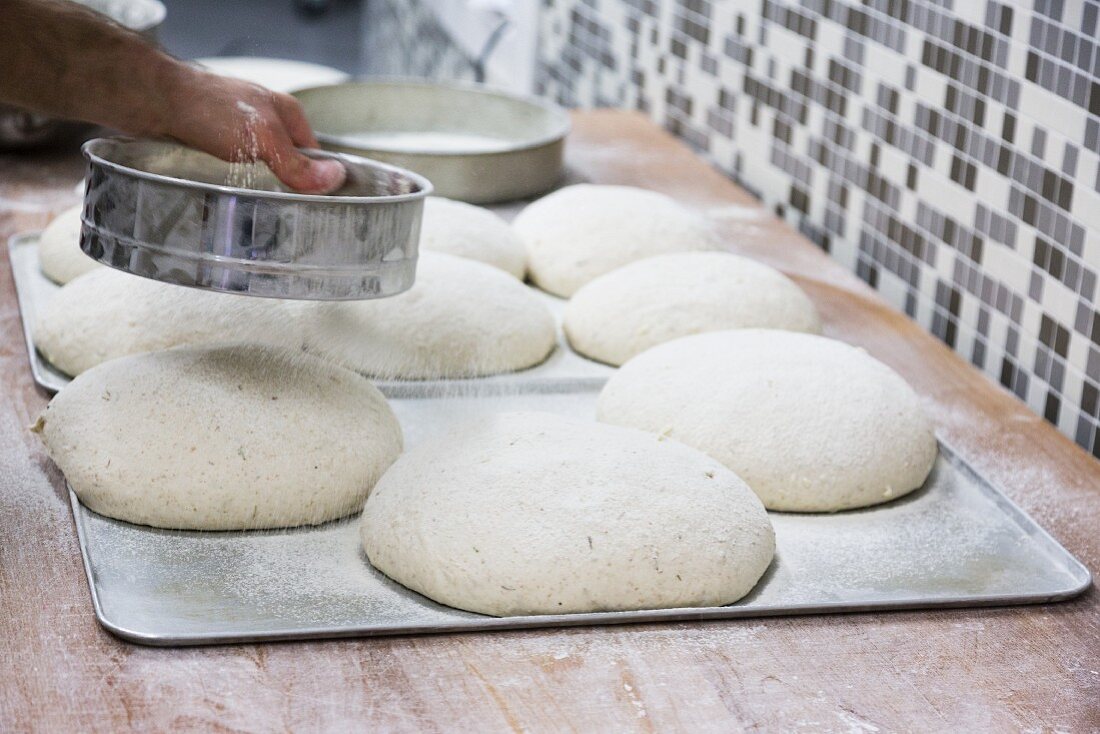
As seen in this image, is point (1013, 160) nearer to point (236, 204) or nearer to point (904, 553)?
point (904, 553)

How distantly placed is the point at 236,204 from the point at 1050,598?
2.43 ft

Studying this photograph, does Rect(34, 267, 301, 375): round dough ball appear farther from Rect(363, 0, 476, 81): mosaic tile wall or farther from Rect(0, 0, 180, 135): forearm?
Rect(363, 0, 476, 81): mosaic tile wall

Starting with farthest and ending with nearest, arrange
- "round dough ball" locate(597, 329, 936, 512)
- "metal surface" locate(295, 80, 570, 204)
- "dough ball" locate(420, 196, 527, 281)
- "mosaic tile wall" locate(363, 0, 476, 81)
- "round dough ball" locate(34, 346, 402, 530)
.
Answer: "mosaic tile wall" locate(363, 0, 476, 81) → "metal surface" locate(295, 80, 570, 204) → "dough ball" locate(420, 196, 527, 281) → "round dough ball" locate(597, 329, 936, 512) → "round dough ball" locate(34, 346, 402, 530)

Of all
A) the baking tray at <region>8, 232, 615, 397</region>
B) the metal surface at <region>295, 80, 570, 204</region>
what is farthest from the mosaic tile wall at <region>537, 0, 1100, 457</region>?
the baking tray at <region>8, 232, 615, 397</region>

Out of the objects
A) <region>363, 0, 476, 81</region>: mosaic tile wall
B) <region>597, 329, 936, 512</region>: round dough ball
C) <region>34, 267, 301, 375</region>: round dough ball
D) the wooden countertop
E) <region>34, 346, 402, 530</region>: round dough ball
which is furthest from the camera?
<region>363, 0, 476, 81</region>: mosaic tile wall

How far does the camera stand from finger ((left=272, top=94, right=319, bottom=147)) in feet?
3.98

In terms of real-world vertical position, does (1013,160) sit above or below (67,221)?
above

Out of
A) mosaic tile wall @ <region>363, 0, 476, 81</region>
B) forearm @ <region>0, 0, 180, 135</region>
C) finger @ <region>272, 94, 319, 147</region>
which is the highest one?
forearm @ <region>0, 0, 180, 135</region>

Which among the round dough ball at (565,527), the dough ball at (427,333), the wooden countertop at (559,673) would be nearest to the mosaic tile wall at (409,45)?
the dough ball at (427,333)

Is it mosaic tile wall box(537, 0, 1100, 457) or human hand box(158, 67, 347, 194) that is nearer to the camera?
human hand box(158, 67, 347, 194)

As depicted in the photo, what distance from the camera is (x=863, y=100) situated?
1.80 meters

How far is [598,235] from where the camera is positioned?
1.70 meters

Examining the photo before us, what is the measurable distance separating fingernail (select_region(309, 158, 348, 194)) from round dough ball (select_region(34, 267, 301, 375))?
17 cm

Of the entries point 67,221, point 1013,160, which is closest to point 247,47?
point 67,221
